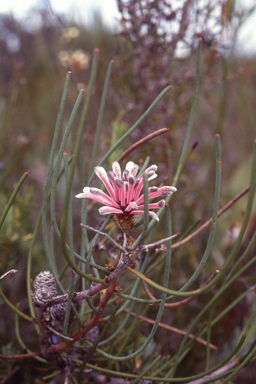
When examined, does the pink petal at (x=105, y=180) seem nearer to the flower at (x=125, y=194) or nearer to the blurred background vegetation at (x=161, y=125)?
the flower at (x=125, y=194)

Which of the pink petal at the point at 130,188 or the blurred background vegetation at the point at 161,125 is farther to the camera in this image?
the blurred background vegetation at the point at 161,125

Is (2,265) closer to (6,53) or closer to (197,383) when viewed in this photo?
(197,383)

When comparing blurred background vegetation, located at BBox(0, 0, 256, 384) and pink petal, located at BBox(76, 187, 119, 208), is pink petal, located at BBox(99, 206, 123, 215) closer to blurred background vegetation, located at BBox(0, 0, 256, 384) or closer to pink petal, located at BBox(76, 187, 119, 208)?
pink petal, located at BBox(76, 187, 119, 208)

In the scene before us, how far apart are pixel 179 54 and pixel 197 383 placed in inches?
37.4

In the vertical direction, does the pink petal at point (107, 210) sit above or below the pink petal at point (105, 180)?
below

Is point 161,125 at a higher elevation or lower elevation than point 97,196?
higher

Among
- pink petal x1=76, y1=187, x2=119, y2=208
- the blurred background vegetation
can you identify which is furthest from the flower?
the blurred background vegetation

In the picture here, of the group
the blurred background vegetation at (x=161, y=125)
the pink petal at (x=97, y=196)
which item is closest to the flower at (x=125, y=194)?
the pink petal at (x=97, y=196)

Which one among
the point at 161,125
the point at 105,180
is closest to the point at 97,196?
the point at 105,180

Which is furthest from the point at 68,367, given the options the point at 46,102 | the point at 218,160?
the point at 46,102

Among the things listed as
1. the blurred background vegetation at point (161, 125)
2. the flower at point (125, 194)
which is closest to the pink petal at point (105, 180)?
the flower at point (125, 194)

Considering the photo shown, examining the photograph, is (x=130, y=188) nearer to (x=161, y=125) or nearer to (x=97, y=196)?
(x=97, y=196)

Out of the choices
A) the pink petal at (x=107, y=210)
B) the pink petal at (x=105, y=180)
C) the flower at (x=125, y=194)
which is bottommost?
the pink petal at (x=107, y=210)

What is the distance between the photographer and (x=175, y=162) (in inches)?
44.5
